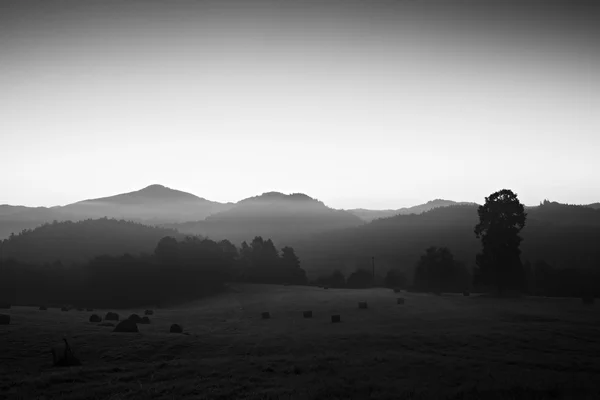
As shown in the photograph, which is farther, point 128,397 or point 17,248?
point 17,248

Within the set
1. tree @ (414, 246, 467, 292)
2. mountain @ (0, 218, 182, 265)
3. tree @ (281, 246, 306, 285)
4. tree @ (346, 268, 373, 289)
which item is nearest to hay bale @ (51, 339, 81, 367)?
tree @ (414, 246, 467, 292)

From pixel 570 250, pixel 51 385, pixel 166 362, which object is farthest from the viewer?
pixel 570 250

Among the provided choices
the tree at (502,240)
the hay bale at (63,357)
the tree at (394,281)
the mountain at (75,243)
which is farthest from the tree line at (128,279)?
the hay bale at (63,357)

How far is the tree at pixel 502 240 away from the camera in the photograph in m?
62.3

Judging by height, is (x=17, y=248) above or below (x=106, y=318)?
above

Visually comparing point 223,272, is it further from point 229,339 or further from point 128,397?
point 128,397

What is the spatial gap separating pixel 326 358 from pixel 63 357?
1659 centimetres

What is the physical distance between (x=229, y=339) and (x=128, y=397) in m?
15.0

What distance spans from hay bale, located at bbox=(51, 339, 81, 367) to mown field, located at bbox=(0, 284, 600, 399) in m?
Result: 0.65

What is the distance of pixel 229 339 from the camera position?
34031 mm

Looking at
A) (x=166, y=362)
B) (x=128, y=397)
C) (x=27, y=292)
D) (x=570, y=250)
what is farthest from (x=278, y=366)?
(x=570, y=250)

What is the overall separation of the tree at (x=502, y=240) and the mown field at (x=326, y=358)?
16.0 meters

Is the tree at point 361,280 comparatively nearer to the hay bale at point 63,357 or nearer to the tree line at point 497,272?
the tree line at point 497,272

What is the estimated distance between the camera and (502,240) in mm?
63062
